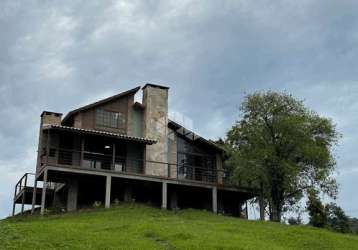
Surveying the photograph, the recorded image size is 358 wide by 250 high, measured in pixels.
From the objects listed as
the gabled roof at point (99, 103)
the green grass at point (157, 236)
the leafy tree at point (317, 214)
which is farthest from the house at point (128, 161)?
the green grass at point (157, 236)

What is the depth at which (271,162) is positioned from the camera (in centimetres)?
3903

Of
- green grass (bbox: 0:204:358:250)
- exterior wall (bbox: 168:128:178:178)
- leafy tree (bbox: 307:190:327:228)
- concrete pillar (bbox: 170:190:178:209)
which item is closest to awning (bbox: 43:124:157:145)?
exterior wall (bbox: 168:128:178:178)

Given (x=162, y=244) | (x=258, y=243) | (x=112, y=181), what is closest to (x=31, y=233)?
(x=162, y=244)

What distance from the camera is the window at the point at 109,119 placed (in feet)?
136

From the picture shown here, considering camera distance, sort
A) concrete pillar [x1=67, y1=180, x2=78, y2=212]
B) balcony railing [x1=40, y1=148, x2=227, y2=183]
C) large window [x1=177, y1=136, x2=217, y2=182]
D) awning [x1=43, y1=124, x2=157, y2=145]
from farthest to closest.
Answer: large window [x1=177, y1=136, x2=217, y2=182] → balcony railing [x1=40, y1=148, x2=227, y2=183] → concrete pillar [x1=67, y1=180, x2=78, y2=212] → awning [x1=43, y1=124, x2=157, y2=145]

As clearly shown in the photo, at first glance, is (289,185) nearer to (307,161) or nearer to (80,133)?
(307,161)

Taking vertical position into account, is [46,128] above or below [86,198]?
above

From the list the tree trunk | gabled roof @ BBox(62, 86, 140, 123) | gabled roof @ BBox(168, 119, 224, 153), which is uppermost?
gabled roof @ BBox(62, 86, 140, 123)

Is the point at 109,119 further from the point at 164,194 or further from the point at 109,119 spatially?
the point at 164,194

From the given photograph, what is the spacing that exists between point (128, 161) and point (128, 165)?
298mm

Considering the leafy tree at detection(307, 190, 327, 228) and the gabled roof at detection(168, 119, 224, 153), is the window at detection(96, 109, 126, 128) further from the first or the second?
the leafy tree at detection(307, 190, 327, 228)

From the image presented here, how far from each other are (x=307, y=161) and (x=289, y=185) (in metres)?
2.20

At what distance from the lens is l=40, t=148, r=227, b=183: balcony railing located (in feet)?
129

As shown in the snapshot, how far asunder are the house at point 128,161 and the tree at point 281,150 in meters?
3.11
